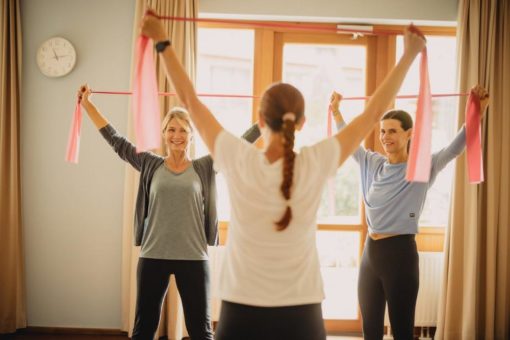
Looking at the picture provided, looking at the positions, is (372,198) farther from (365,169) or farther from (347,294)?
(347,294)

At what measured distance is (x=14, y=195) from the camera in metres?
3.16

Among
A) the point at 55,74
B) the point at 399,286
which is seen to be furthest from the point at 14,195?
the point at 399,286

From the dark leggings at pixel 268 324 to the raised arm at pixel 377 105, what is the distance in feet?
1.40

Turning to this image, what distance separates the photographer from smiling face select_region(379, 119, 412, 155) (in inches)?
87.3

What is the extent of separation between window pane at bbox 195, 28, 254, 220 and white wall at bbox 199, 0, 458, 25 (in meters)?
0.24

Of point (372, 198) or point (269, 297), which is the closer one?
point (269, 297)

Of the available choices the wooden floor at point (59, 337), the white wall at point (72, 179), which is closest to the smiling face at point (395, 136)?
the white wall at point (72, 179)

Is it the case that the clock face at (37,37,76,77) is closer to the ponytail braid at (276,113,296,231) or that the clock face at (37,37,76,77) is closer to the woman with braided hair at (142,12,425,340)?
the woman with braided hair at (142,12,425,340)

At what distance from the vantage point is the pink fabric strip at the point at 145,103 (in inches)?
56.4

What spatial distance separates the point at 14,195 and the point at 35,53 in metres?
1.12

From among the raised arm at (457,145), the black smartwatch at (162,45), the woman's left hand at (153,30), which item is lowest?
the raised arm at (457,145)

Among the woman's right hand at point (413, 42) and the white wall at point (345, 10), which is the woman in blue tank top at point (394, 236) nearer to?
the woman's right hand at point (413, 42)

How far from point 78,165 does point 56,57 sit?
848 millimetres

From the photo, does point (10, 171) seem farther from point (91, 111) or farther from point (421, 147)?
point (421, 147)
